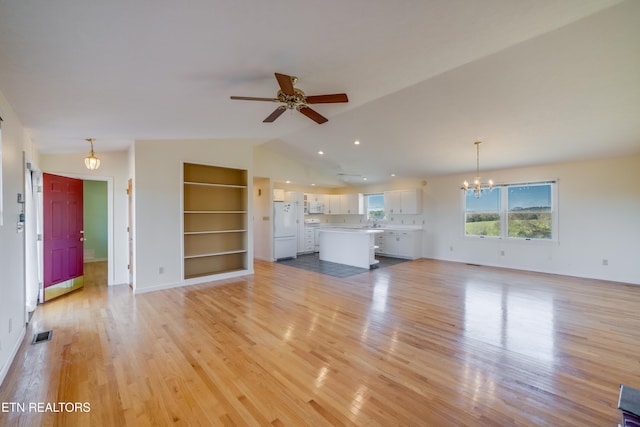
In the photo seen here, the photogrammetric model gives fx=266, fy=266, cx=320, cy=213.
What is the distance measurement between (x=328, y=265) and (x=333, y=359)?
4.55m

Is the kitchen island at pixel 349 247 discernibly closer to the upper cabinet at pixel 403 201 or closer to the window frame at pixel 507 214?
the upper cabinet at pixel 403 201

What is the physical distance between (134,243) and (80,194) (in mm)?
1639

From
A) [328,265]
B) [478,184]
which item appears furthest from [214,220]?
[478,184]

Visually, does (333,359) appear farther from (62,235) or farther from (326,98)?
(62,235)

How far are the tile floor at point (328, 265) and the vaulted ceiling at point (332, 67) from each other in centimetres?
334

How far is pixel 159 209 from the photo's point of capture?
4863 millimetres

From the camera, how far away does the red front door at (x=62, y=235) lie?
4396 mm

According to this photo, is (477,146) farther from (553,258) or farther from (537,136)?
(553,258)

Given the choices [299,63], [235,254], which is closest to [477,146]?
[299,63]

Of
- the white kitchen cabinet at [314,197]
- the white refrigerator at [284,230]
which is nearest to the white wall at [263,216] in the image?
the white refrigerator at [284,230]

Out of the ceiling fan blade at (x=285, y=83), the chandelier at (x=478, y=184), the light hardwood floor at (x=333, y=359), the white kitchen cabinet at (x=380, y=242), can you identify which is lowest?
the light hardwood floor at (x=333, y=359)

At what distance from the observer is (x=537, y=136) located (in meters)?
4.75

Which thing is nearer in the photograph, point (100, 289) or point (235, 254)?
point (100, 289)

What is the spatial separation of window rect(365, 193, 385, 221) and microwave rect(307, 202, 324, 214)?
1.69 metres
